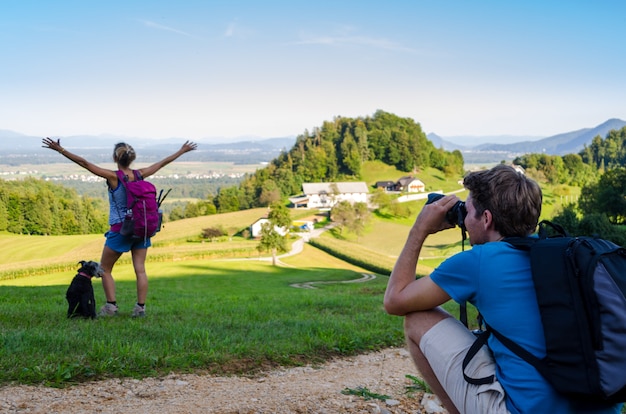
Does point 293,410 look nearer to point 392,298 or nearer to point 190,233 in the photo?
point 392,298

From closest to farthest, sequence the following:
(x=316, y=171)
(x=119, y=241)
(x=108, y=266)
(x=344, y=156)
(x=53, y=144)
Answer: (x=53, y=144)
(x=119, y=241)
(x=108, y=266)
(x=316, y=171)
(x=344, y=156)

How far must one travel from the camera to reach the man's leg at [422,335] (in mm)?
3424

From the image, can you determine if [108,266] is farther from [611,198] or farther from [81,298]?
[611,198]

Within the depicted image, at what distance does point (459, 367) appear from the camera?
3248 mm

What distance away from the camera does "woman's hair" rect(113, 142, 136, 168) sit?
7.57 metres

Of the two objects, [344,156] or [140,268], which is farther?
[344,156]

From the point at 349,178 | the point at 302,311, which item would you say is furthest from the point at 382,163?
the point at 302,311

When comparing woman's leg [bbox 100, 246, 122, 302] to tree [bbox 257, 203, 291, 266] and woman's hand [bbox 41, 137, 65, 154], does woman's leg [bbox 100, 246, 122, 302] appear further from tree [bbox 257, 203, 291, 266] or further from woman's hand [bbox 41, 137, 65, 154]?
tree [bbox 257, 203, 291, 266]

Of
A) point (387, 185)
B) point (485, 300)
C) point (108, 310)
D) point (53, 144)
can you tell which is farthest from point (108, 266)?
point (387, 185)

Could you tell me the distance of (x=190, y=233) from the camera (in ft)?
253

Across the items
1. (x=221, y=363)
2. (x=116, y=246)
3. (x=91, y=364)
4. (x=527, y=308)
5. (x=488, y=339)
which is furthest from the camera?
(x=116, y=246)

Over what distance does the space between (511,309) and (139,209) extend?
221 inches

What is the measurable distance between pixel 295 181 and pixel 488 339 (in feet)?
424

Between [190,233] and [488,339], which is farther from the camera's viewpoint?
[190,233]
